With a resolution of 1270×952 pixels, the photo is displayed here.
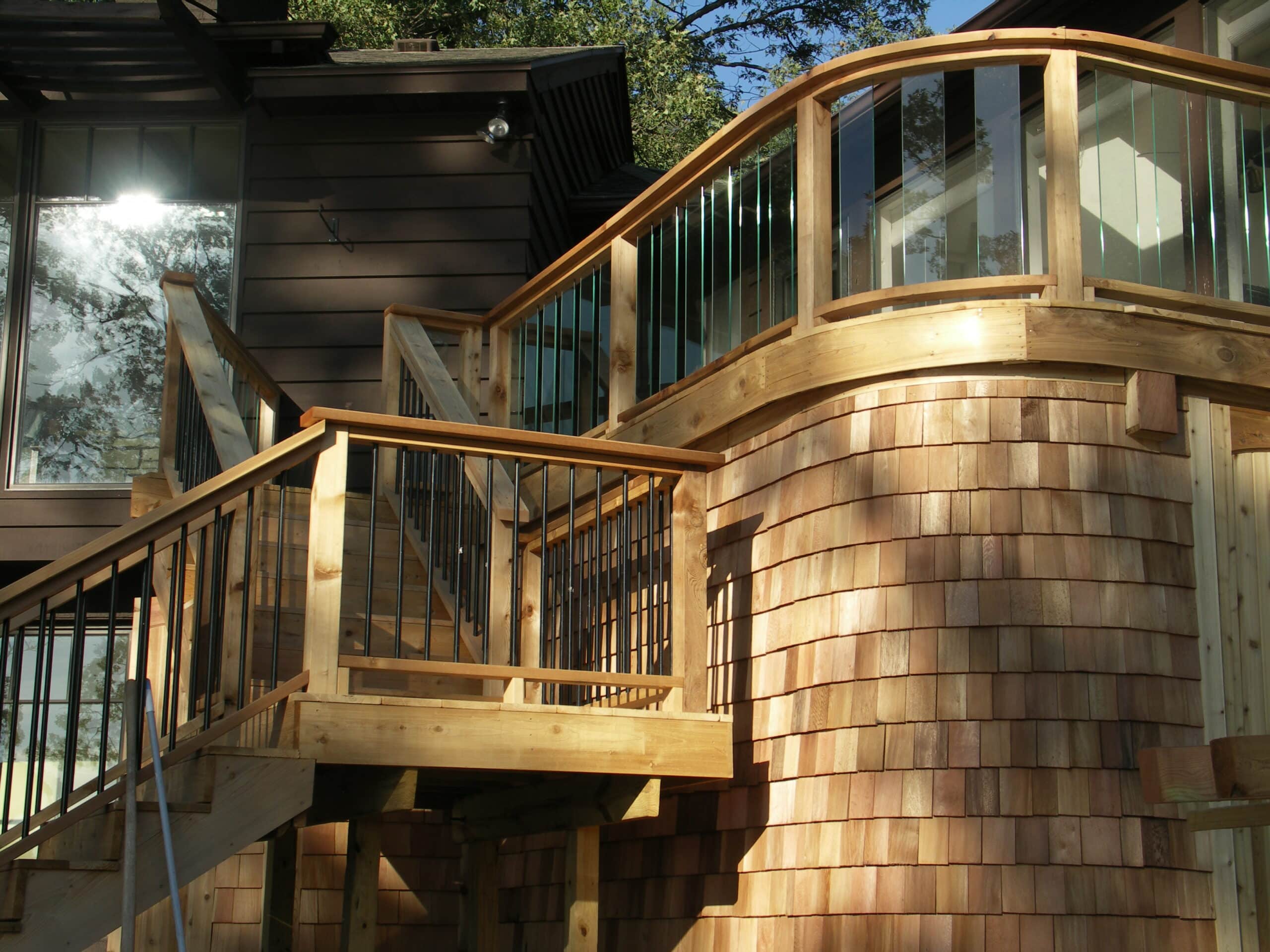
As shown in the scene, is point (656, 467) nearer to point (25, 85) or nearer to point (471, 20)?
point (25, 85)

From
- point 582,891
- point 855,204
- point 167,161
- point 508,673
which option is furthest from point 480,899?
point 167,161

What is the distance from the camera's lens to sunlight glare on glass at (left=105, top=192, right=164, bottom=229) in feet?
29.9

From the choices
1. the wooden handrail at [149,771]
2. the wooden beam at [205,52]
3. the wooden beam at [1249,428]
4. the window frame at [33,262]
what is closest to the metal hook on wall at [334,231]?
the window frame at [33,262]

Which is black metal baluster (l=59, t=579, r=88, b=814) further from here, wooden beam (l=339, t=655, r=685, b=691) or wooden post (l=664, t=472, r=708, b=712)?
wooden post (l=664, t=472, r=708, b=712)

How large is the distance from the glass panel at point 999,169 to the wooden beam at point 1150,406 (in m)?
0.55

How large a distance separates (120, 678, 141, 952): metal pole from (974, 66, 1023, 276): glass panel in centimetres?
298

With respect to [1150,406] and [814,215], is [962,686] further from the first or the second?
[814,215]

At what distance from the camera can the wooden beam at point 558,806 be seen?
4825 mm

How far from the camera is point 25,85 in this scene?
29.7 ft

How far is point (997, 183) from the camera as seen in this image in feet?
16.6

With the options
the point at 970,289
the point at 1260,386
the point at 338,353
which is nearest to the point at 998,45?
the point at 970,289

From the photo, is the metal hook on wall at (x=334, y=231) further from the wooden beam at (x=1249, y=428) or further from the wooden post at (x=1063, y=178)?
the wooden beam at (x=1249, y=428)

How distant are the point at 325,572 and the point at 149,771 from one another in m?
0.82

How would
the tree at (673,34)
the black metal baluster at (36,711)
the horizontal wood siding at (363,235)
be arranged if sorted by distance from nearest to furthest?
the black metal baluster at (36,711), the horizontal wood siding at (363,235), the tree at (673,34)
